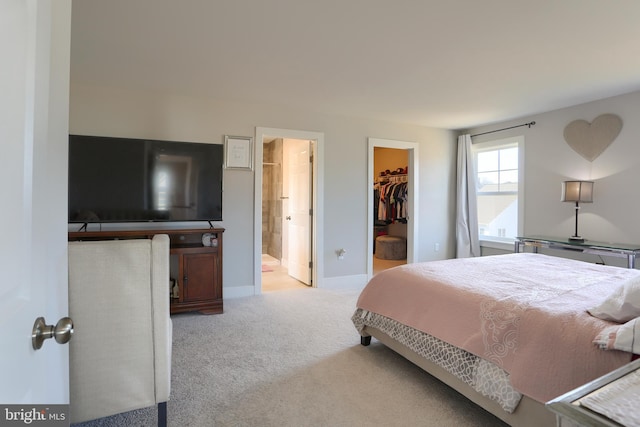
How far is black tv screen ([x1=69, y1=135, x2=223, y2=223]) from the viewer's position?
315cm

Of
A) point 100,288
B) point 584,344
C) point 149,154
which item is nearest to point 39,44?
point 100,288

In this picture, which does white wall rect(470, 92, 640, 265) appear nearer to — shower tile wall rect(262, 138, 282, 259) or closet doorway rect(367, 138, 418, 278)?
closet doorway rect(367, 138, 418, 278)

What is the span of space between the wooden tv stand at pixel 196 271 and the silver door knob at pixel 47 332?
2.67 meters

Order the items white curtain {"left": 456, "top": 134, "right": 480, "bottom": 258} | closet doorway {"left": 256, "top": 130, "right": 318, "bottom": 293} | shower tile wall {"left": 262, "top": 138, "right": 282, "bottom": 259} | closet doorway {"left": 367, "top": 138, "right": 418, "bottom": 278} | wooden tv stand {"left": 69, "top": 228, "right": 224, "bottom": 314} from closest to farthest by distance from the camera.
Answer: wooden tv stand {"left": 69, "top": 228, "right": 224, "bottom": 314}
closet doorway {"left": 256, "top": 130, "right": 318, "bottom": 293}
closet doorway {"left": 367, "top": 138, "right": 418, "bottom": 278}
white curtain {"left": 456, "top": 134, "right": 480, "bottom": 258}
shower tile wall {"left": 262, "top": 138, "right": 282, "bottom": 259}

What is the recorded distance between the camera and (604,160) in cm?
377

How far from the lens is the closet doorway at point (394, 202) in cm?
506

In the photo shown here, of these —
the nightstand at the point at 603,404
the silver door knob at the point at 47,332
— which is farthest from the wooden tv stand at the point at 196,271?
the nightstand at the point at 603,404

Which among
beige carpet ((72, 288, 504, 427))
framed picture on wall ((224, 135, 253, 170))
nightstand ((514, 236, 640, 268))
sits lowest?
beige carpet ((72, 288, 504, 427))

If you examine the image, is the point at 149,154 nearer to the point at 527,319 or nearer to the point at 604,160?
the point at 527,319

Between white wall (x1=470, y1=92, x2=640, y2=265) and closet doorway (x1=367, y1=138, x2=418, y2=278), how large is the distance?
4.80ft

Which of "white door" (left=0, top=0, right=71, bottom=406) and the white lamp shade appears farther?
the white lamp shade

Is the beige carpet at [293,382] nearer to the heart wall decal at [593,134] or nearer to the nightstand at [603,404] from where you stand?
the nightstand at [603,404]

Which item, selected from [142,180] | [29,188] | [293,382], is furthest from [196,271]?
[29,188]

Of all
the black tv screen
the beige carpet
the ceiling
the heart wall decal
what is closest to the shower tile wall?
the ceiling
